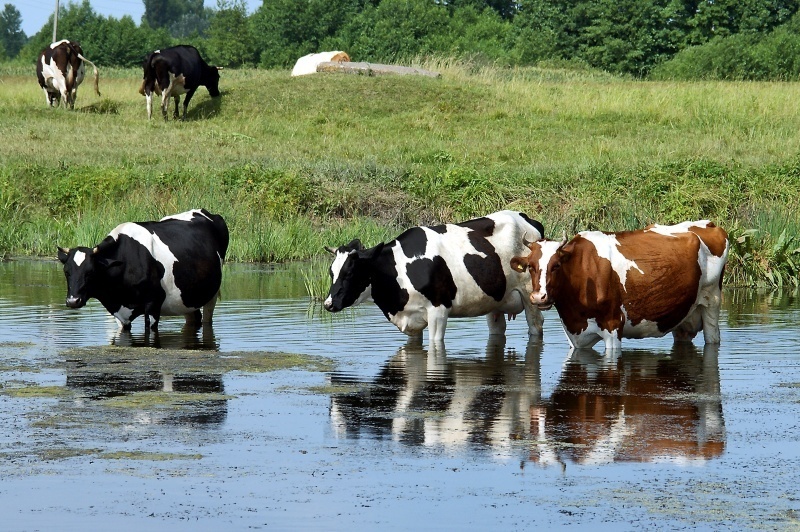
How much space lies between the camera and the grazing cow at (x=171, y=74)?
36.7 meters

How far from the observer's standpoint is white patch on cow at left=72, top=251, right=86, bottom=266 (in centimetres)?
1457

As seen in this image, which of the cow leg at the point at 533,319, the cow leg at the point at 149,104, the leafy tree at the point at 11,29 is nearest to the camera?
the cow leg at the point at 533,319

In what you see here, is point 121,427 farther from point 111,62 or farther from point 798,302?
point 111,62

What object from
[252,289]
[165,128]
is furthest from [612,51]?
[252,289]

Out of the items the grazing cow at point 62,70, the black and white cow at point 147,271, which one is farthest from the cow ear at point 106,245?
the grazing cow at point 62,70

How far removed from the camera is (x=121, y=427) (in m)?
9.84

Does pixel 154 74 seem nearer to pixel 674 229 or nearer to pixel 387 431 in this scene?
pixel 674 229

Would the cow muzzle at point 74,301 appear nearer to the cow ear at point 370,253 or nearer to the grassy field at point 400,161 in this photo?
the cow ear at point 370,253

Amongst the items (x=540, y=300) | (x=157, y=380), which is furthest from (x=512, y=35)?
(x=157, y=380)

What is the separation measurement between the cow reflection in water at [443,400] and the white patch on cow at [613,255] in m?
1.12

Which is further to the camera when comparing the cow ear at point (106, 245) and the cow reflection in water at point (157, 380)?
the cow ear at point (106, 245)

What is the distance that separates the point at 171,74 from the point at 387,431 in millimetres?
28331

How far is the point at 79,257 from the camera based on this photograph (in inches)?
575

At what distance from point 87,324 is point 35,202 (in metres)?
11.4
